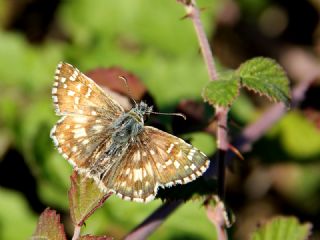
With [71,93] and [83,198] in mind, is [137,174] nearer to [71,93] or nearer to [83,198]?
[83,198]

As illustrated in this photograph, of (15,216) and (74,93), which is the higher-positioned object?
(74,93)

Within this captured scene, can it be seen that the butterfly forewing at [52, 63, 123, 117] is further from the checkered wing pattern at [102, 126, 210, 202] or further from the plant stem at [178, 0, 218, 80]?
the plant stem at [178, 0, 218, 80]

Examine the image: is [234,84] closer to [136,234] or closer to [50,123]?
[136,234]

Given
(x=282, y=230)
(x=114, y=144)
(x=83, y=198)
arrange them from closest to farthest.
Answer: (x=83, y=198) → (x=114, y=144) → (x=282, y=230)

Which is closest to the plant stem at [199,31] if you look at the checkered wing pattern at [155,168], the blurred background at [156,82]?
the checkered wing pattern at [155,168]

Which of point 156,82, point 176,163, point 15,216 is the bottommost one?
point 15,216

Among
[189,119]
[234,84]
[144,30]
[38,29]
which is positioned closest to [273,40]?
[144,30]

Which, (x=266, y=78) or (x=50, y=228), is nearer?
(x=50, y=228)

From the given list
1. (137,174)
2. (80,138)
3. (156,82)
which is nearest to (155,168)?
(137,174)
